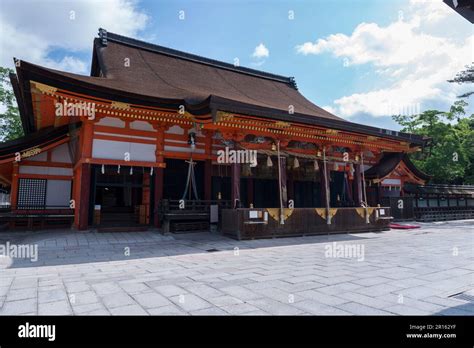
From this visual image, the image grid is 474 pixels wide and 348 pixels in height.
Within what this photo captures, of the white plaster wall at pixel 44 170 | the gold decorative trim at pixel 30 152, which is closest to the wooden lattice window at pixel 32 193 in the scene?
the white plaster wall at pixel 44 170

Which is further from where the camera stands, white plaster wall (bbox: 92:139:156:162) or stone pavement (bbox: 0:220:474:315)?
white plaster wall (bbox: 92:139:156:162)

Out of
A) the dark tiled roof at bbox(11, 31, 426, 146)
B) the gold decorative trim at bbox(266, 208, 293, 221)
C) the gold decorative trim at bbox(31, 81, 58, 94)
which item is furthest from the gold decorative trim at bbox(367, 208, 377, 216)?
the gold decorative trim at bbox(31, 81, 58, 94)

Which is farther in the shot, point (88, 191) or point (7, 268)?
point (88, 191)

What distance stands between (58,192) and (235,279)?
1062 centimetres

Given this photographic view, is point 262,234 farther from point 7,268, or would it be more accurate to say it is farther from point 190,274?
point 7,268

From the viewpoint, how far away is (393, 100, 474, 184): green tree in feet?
75.9

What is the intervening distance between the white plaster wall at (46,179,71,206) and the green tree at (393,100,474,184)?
2273cm

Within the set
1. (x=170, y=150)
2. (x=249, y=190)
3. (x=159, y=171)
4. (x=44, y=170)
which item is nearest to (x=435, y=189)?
(x=249, y=190)

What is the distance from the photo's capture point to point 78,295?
3820 mm
